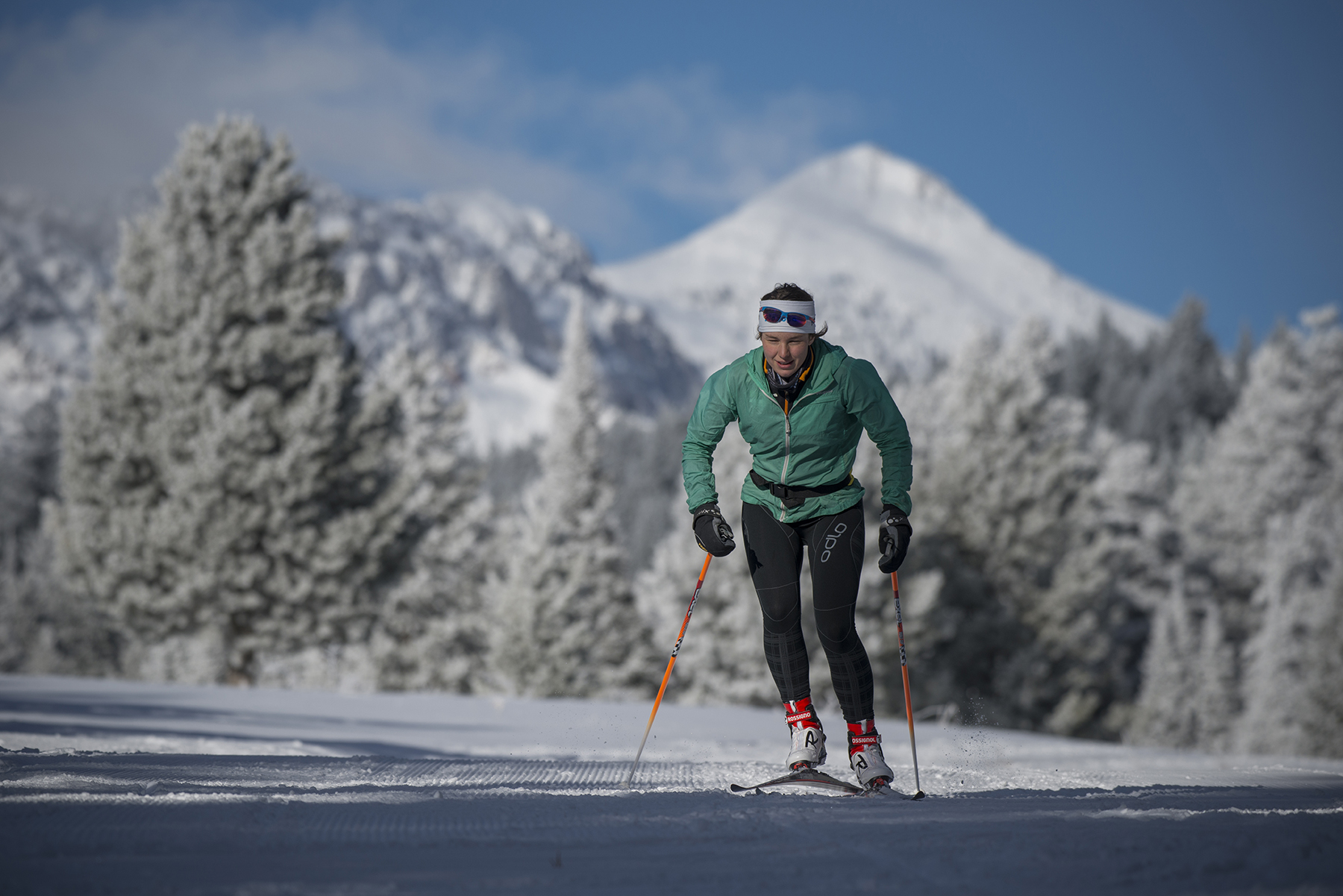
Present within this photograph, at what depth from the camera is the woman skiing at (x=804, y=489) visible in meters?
4.51

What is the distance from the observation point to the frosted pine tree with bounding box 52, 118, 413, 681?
15211 millimetres

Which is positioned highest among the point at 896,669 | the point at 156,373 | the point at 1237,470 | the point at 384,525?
the point at 1237,470

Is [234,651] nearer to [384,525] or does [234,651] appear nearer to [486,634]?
[384,525]

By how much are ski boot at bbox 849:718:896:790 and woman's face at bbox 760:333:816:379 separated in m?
Answer: 1.71

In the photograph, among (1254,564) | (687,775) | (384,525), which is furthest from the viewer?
(1254,564)

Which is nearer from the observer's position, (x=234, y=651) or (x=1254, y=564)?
(x=234, y=651)

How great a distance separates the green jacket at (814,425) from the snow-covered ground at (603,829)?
1.35m

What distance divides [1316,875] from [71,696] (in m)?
9.54

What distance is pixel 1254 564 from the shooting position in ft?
147

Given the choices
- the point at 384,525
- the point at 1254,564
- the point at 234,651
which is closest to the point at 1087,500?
the point at 1254,564

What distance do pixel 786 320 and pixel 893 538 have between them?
1163mm

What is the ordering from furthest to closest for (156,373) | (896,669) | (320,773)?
(896,669), (156,373), (320,773)

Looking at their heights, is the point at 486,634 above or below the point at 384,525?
below

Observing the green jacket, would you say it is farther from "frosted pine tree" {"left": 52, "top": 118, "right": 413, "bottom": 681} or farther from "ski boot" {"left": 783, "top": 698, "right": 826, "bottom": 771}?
"frosted pine tree" {"left": 52, "top": 118, "right": 413, "bottom": 681}
